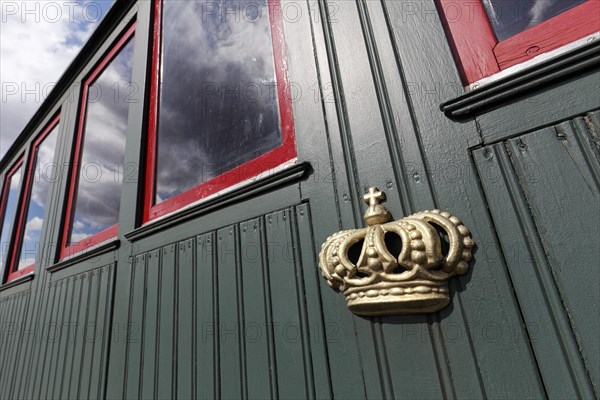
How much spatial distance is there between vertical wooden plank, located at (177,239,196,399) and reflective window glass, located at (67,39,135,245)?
0.99 m

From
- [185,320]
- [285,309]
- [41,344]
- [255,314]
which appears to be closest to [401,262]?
[285,309]

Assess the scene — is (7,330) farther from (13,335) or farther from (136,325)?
(136,325)

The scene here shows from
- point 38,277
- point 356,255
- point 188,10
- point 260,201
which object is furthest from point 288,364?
point 38,277

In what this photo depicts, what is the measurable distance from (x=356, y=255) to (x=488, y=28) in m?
0.69

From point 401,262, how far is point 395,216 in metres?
0.15

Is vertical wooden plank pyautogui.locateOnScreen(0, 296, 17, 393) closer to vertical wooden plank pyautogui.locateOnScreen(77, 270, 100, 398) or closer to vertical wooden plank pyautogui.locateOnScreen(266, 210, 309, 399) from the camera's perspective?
vertical wooden plank pyautogui.locateOnScreen(77, 270, 100, 398)

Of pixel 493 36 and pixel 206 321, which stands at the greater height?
pixel 493 36

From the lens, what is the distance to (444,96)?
33.3 inches

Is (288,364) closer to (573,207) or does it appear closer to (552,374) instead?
(552,374)

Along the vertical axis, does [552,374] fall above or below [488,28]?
below

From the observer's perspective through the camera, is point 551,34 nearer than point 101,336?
Yes

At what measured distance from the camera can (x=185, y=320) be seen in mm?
1312

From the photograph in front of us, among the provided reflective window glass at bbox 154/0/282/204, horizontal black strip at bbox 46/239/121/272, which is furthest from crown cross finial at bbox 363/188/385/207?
horizontal black strip at bbox 46/239/121/272

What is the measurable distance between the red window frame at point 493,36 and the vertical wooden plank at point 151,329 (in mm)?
1436
